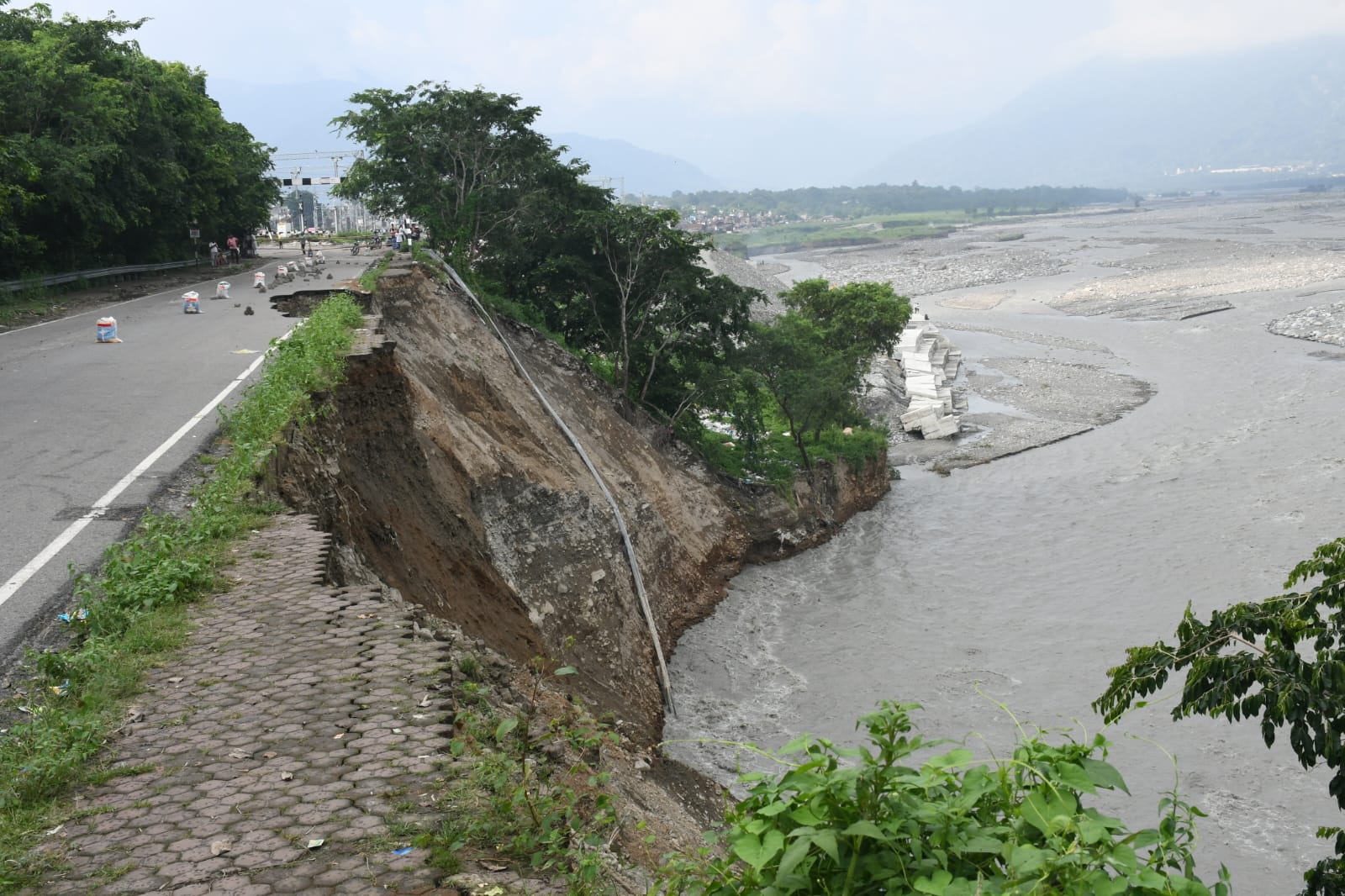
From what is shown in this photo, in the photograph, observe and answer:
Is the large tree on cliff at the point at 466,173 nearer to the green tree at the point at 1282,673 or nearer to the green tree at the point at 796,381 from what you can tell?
the green tree at the point at 796,381

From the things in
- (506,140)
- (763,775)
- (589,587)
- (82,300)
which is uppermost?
(506,140)

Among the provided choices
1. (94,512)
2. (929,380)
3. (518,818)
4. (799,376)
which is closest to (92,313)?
(94,512)

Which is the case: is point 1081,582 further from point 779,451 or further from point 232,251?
point 232,251

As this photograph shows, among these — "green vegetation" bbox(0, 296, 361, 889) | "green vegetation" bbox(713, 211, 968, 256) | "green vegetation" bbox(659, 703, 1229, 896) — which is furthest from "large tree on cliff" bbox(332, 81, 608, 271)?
"green vegetation" bbox(713, 211, 968, 256)

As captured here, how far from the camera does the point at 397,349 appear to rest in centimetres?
2094

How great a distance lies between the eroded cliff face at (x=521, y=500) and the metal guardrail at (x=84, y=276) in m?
11.3

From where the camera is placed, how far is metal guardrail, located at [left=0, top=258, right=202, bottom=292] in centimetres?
2830

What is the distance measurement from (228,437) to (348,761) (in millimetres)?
7571

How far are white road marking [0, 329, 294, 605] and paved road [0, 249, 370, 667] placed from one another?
25mm

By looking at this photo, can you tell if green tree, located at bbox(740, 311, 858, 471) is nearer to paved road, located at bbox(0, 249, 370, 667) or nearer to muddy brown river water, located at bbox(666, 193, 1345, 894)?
muddy brown river water, located at bbox(666, 193, 1345, 894)

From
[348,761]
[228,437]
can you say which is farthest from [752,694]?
[348,761]

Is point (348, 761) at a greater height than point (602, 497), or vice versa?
point (348, 761)

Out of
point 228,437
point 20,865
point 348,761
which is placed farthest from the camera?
point 228,437

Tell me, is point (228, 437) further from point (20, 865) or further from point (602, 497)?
point (602, 497)
